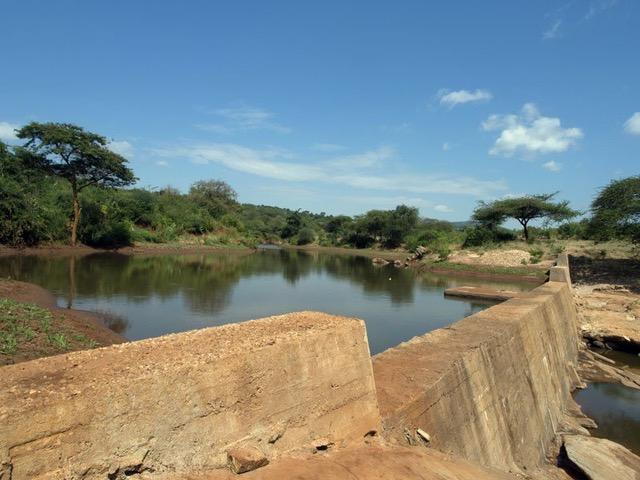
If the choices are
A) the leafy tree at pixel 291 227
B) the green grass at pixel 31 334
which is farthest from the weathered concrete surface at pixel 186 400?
the leafy tree at pixel 291 227

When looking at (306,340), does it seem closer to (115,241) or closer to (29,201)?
(29,201)

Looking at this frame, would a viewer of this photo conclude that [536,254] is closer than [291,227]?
Yes

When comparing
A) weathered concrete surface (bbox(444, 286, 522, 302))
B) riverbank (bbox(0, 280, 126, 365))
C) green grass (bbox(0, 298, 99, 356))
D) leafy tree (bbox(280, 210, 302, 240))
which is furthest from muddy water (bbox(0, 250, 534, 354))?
leafy tree (bbox(280, 210, 302, 240))

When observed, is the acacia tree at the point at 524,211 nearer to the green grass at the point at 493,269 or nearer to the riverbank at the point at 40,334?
the green grass at the point at 493,269

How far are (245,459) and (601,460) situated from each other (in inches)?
253

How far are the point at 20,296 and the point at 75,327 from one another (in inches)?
163

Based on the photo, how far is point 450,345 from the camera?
22.9 feet

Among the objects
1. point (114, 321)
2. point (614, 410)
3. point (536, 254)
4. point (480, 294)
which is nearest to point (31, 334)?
point (114, 321)

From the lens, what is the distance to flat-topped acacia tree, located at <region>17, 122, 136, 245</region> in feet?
89.8

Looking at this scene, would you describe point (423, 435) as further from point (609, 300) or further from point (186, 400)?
point (609, 300)

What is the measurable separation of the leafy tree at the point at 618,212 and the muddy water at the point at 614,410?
45.0 ft

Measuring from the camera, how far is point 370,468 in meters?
3.44

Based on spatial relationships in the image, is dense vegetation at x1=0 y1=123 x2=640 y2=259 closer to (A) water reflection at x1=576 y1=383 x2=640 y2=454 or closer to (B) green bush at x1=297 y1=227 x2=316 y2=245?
(B) green bush at x1=297 y1=227 x2=316 y2=245

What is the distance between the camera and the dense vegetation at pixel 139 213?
25.5 m
